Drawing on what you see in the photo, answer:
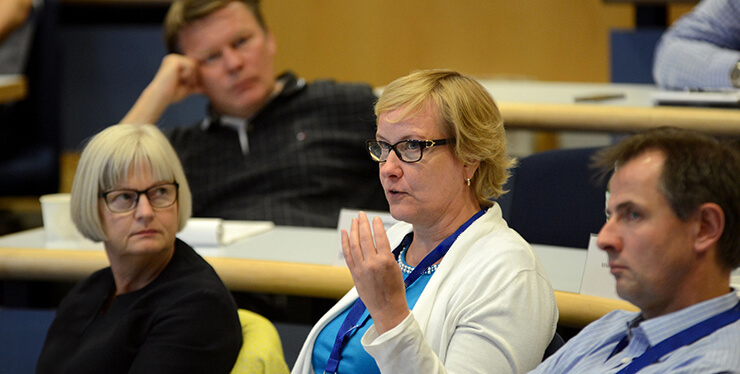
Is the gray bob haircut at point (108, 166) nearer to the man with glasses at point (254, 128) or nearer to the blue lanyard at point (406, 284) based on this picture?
the blue lanyard at point (406, 284)

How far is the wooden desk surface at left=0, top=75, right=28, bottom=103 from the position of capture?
11.3 feet

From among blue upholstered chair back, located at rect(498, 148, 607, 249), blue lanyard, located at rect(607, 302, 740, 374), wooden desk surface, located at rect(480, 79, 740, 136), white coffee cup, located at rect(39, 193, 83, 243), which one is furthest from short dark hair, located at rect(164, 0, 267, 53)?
blue lanyard, located at rect(607, 302, 740, 374)

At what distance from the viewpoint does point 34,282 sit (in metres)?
2.34

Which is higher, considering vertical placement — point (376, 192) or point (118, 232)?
point (118, 232)

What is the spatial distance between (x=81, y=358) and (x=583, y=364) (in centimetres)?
92

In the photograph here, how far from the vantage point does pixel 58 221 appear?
7.32 feet

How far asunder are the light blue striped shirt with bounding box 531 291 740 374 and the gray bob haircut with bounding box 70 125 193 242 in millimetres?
863

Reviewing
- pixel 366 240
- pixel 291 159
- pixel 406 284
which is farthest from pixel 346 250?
pixel 291 159

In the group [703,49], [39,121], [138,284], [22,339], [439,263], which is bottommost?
[22,339]

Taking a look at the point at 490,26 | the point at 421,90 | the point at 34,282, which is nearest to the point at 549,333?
the point at 421,90

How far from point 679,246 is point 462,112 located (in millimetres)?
473

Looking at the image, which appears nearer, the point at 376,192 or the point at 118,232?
the point at 118,232

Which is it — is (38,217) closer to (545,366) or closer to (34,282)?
Result: (34,282)

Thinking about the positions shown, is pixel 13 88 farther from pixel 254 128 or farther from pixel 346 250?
pixel 346 250
